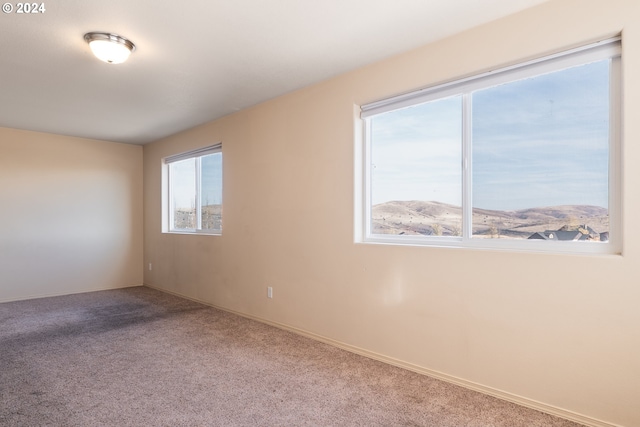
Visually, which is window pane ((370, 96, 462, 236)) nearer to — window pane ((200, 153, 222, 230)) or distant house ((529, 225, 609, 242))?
distant house ((529, 225, 609, 242))

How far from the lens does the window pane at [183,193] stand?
17.6ft

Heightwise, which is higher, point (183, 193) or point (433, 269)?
point (183, 193)

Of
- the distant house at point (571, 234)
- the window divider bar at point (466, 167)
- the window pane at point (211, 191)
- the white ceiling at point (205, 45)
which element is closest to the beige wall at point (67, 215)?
the white ceiling at point (205, 45)

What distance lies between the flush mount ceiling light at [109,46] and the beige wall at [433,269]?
5.05 feet

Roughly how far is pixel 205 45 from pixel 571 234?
8.86 feet

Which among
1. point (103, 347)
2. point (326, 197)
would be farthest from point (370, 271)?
point (103, 347)

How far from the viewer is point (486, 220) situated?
251 cm

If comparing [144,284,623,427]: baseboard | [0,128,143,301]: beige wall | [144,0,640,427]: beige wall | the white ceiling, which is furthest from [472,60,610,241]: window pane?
[0,128,143,301]: beige wall

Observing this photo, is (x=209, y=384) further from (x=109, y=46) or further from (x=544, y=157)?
(x=544, y=157)

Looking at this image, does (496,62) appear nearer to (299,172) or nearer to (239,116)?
(299,172)

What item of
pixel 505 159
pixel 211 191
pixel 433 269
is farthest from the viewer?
pixel 211 191

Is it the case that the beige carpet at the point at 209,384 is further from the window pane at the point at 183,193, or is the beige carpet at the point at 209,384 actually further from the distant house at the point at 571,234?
the window pane at the point at 183,193

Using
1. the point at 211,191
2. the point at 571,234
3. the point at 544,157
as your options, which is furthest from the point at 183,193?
the point at 571,234

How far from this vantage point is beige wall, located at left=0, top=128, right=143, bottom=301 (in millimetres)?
5074
